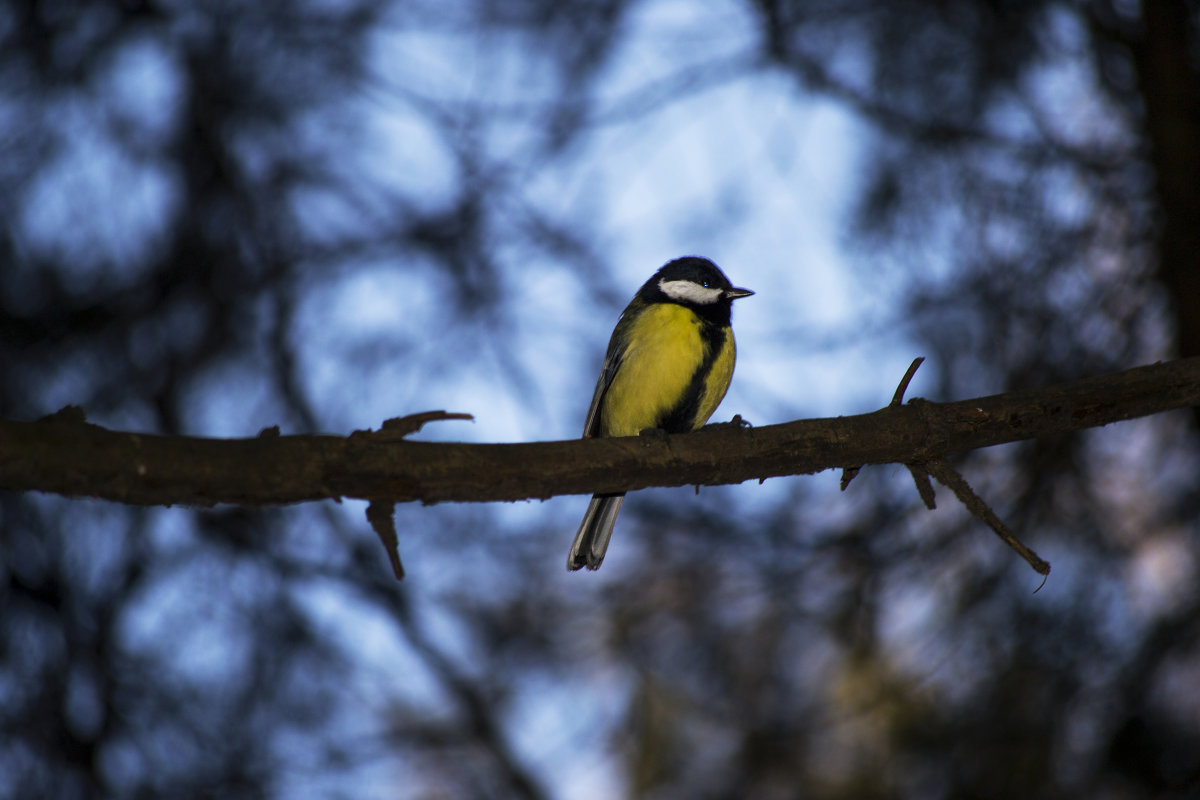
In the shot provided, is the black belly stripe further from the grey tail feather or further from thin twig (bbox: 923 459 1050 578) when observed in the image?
thin twig (bbox: 923 459 1050 578)

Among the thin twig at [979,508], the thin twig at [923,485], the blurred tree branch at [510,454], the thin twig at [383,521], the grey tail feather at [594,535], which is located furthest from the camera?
the grey tail feather at [594,535]

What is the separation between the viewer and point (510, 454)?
2258mm

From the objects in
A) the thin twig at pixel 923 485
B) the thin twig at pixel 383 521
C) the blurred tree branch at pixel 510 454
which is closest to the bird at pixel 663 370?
the blurred tree branch at pixel 510 454

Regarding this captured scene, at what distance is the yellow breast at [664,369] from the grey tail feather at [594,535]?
277mm

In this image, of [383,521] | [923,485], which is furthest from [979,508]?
[383,521]

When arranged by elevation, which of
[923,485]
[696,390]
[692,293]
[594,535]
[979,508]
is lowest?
[979,508]

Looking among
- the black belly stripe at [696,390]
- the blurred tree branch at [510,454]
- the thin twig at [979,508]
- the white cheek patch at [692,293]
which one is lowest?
the thin twig at [979,508]

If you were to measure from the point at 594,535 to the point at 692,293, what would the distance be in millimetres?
1058

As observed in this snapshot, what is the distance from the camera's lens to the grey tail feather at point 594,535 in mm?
3369

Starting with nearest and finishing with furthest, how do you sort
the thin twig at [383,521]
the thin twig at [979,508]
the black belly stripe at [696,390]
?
the thin twig at [383,521] < the thin twig at [979,508] < the black belly stripe at [696,390]

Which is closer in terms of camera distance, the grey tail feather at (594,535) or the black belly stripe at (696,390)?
the grey tail feather at (594,535)

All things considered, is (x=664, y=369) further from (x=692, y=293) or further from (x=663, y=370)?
(x=692, y=293)

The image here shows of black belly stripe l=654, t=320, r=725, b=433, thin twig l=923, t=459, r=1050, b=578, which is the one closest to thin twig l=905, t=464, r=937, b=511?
thin twig l=923, t=459, r=1050, b=578

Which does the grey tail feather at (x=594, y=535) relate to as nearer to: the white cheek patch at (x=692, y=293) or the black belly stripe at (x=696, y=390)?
the black belly stripe at (x=696, y=390)
